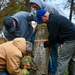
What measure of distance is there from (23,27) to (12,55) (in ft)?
5.98

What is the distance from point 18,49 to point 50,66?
57.6 inches

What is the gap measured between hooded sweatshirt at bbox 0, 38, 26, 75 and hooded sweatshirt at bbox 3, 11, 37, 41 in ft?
4.62

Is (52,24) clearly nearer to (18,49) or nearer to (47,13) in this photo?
(47,13)

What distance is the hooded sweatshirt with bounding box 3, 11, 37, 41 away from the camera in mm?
6952

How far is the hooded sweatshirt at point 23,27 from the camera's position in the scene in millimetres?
6952

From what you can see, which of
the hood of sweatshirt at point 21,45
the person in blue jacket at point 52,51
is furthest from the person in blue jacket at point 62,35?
the hood of sweatshirt at point 21,45

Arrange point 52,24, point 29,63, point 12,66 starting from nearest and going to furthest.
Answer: point 12,66, point 52,24, point 29,63

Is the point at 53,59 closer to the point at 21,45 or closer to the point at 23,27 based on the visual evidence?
the point at 23,27

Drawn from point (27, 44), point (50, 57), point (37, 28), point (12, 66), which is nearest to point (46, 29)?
point (37, 28)

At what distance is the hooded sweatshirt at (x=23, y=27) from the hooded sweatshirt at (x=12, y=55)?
1.41 m

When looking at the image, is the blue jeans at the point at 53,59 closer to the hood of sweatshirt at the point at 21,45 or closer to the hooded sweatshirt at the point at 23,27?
the hooded sweatshirt at the point at 23,27

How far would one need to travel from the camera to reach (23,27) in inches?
278

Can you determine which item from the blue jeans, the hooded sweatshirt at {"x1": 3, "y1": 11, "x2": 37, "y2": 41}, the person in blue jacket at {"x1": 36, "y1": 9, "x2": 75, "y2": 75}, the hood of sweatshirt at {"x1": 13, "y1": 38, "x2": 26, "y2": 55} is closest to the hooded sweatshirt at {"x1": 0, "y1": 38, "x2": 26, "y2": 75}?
the hood of sweatshirt at {"x1": 13, "y1": 38, "x2": 26, "y2": 55}

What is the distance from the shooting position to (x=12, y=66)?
539cm
